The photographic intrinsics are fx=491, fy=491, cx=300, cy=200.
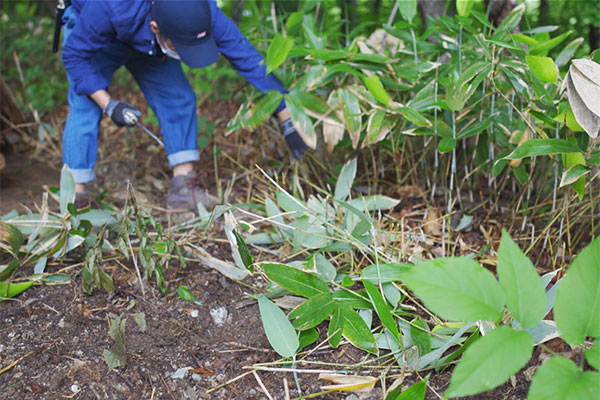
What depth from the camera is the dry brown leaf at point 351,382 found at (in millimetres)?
1129

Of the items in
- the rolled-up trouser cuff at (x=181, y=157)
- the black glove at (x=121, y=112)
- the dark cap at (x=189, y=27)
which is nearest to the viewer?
the dark cap at (x=189, y=27)

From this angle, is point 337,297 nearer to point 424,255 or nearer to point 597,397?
point 424,255

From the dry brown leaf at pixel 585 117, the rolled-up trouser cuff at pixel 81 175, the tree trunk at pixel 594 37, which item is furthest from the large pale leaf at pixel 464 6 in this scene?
the tree trunk at pixel 594 37

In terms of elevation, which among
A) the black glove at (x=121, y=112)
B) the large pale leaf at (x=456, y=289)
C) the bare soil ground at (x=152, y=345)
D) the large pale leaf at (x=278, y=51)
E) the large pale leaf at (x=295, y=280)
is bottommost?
the bare soil ground at (x=152, y=345)

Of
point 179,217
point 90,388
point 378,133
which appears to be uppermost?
point 378,133

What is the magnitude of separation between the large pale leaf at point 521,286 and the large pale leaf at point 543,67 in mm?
713

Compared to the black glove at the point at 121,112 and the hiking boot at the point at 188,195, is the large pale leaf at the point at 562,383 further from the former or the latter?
the black glove at the point at 121,112

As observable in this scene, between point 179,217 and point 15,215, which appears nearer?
point 15,215

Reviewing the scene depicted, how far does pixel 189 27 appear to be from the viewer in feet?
5.98

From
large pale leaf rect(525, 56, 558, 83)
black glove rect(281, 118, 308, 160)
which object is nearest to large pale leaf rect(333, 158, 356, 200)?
black glove rect(281, 118, 308, 160)

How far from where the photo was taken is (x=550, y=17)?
128 inches

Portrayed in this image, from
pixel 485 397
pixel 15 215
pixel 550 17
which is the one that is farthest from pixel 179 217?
pixel 550 17

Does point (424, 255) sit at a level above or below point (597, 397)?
below

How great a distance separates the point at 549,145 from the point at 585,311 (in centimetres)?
60
